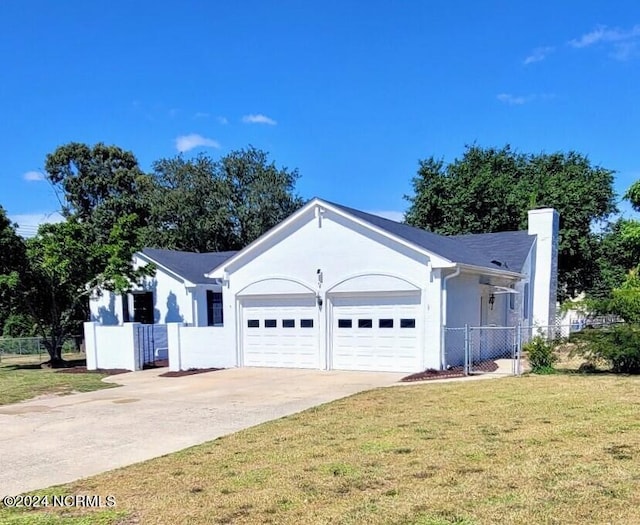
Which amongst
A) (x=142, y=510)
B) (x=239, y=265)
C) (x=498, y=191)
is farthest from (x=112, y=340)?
(x=498, y=191)

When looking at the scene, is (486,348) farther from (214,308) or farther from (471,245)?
(214,308)

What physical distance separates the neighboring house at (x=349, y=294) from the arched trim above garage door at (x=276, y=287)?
3 centimetres

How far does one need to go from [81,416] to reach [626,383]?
403 inches

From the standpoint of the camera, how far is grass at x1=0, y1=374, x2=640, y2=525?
170 inches

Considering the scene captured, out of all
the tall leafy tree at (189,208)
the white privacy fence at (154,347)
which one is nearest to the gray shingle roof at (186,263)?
the white privacy fence at (154,347)

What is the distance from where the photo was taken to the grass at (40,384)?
1266 centimetres

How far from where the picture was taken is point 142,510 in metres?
4.63

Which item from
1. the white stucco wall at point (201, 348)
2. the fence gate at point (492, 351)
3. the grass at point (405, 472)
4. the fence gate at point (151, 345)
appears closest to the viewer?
the grass at point (405, 472)

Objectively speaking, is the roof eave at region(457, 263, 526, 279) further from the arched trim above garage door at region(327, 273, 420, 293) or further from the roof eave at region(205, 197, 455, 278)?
the arched trim above garage door at region(327, 273, 420, 293)

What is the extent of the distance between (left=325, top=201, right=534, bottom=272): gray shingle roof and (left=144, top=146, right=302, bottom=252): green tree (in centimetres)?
1824

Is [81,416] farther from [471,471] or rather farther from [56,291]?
[56,291]

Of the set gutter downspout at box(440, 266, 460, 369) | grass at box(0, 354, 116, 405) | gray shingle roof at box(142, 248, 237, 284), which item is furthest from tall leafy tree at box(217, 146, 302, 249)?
gutter downspout at box(440, 266, 460, 369)

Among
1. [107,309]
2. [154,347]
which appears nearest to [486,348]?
[154,347]

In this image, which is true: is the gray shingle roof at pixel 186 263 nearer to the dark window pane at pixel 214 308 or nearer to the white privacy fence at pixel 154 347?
the dark window pane at pixel 214 308
